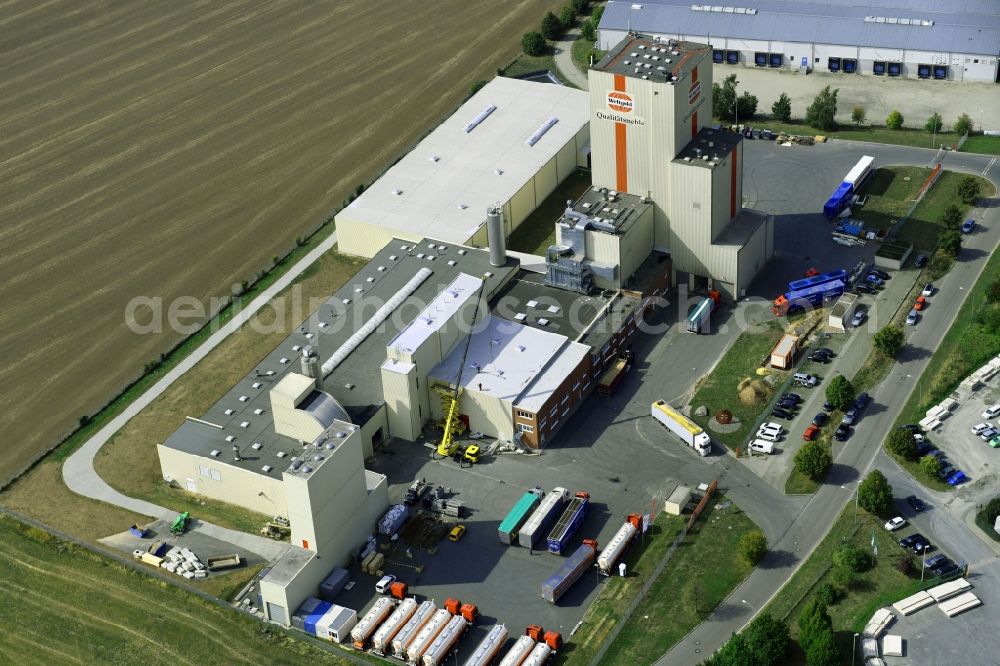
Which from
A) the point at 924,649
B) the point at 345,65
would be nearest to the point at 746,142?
the point at 345,65

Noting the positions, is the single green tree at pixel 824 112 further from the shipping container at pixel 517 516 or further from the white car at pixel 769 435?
the shipping container at pixel 517 516

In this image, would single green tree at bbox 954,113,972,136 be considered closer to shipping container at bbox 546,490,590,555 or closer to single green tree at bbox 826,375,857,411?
single green tree at bbox 826,375,857,411

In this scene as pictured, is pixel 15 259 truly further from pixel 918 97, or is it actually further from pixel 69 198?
pixel 918 97

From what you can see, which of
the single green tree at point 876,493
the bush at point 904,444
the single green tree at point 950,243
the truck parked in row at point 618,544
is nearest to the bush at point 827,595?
the single green tree at point 876,493

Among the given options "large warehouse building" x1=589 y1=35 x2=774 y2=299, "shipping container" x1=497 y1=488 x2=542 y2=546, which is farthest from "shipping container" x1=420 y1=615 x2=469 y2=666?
"large warehouse building" x1=589 y1=35 x2=774 y2=299

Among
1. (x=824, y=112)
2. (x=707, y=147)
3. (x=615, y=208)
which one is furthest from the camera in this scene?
(x=824, y=112)

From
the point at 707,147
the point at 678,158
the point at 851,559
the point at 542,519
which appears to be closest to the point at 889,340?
the point at 707,147

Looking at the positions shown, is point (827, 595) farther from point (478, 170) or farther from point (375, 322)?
point (478, 170)
